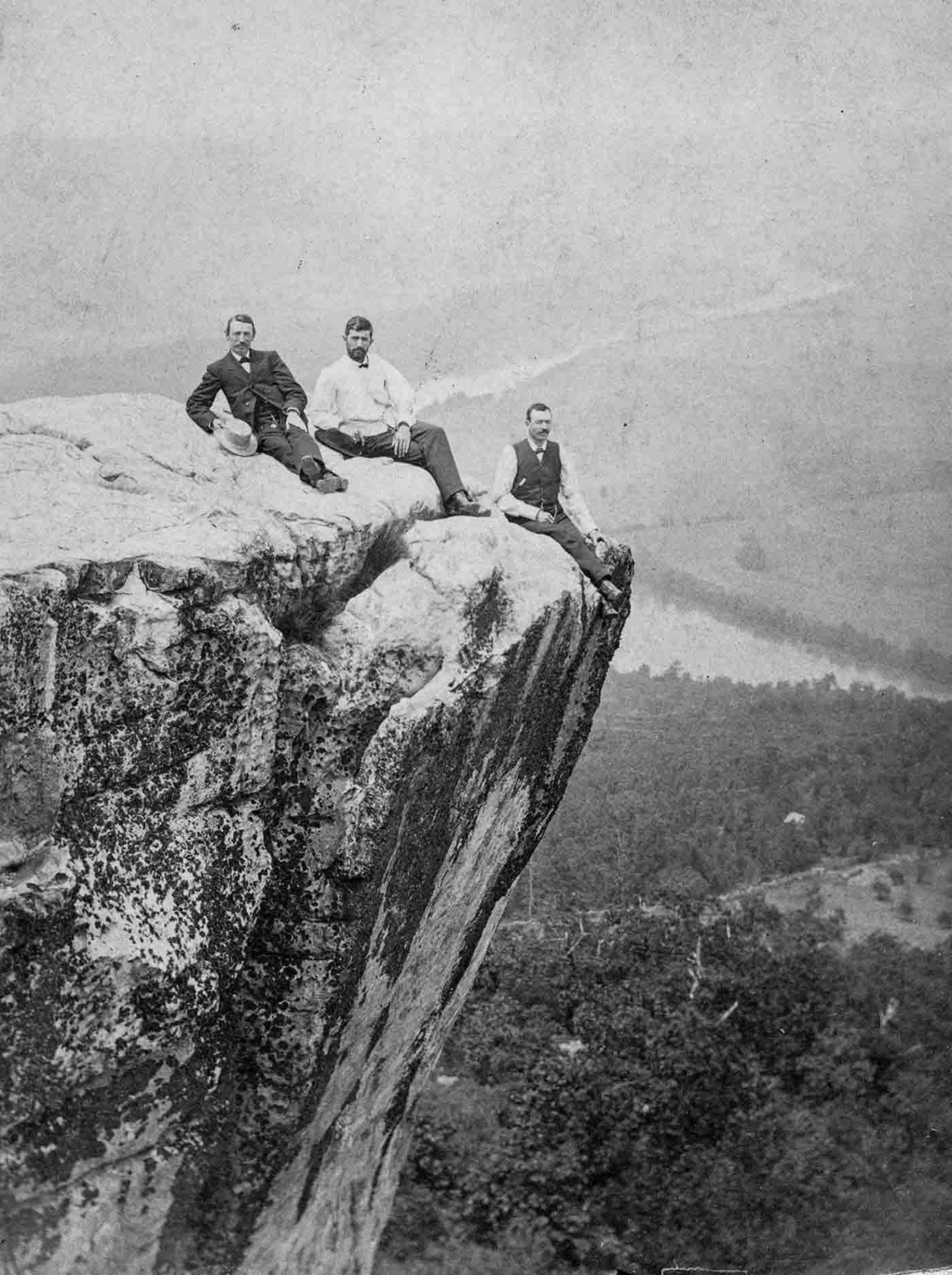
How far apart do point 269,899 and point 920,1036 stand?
26.6 ft

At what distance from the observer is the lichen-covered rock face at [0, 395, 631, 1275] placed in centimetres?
500

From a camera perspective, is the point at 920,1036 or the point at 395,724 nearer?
the point at 395,724

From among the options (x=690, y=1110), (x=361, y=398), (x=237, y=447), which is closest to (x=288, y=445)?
(x=237, y=447)

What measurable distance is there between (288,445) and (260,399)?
0.99 feet

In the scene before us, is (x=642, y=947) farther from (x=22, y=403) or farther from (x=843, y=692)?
(x=22, y=403)

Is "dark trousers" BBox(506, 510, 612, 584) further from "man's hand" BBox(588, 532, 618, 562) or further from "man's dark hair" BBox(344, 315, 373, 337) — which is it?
"man's dark hair" BBox(344, 315, 373, 337)

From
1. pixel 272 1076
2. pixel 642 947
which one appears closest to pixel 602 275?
pixel 642 947

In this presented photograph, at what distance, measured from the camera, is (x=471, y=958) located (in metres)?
7.26

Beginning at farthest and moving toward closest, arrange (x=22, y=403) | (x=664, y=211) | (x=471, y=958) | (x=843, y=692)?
(x=843, y=692) < (x=664, y=211) < (x=471, y=958) < (x=22, y=403)

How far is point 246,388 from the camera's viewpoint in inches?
250

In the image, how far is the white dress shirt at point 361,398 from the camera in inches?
259

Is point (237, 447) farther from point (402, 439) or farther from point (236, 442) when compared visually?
point (402, 439)

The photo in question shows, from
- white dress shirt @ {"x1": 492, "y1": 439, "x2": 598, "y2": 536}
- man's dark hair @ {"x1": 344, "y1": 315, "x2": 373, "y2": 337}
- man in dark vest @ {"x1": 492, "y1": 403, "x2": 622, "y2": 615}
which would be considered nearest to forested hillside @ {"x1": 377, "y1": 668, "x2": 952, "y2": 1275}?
man in dark vest @ {"x1": 492, "y1": 403, "x2": 622, "y2": 615}

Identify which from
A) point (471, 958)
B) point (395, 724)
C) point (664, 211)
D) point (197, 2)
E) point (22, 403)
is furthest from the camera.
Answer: point (664, 211)
